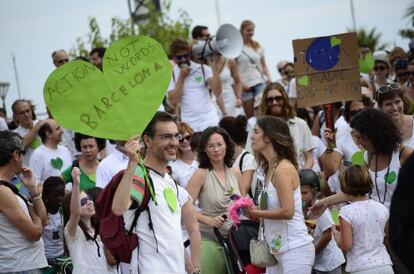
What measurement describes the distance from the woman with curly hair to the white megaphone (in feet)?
16.5

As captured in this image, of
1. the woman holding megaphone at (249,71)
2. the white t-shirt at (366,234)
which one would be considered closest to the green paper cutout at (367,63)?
the woman holding megaphone at (249,71)

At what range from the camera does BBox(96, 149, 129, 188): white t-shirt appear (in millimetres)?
8797

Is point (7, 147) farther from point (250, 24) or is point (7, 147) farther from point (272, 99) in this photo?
point (250, 24)

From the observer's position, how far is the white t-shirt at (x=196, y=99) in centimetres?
1299

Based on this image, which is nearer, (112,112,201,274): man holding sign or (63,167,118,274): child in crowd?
(112,112,201,274): man holding sign

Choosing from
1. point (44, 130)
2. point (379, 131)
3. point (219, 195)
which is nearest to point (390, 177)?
point (379, 131)

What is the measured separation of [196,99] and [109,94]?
6888 millimetres

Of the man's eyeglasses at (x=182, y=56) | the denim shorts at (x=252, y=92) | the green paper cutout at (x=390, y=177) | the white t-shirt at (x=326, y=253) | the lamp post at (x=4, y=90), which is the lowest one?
the white t-shirt at (x=326, y=253)

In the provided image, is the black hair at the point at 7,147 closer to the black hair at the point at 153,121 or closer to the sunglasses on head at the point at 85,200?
the sunglasses on head at the point at 85,200

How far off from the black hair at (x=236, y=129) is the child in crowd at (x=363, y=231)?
330 cm

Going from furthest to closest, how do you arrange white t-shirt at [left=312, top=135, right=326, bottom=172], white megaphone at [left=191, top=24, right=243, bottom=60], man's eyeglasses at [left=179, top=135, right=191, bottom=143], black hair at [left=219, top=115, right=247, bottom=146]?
white megaphone at [left=191, top=24, right=243, bottom=60] → white t-shirt at [left=312, top=135, right=326, bottom=172] → black hair at [left=219, top=115, right=247, bottom=146] → man's eyeglasses at [left=179, top=135, right=191, bottom=143]

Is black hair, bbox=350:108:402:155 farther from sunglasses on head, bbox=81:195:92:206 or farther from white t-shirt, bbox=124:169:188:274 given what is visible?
sunglasses on head, bbox=81:195:92:206

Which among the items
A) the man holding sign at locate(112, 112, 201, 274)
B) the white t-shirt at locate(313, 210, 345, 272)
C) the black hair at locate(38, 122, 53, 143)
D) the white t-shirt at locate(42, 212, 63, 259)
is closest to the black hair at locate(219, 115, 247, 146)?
the black hair at locate(38, 122, 53, 143)

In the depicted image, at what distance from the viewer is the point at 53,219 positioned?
360 inches
